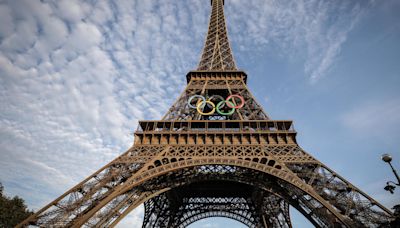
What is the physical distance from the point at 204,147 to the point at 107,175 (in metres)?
6.27

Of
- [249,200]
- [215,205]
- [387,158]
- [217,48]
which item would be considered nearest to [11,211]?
[215,205]

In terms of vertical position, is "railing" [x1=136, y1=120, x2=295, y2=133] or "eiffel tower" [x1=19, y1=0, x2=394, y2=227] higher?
"railing" [x1=136, y1=120, x2=295, y2=133]

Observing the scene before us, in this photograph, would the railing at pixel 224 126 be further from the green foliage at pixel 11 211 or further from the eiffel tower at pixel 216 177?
the green foliage at pixel 11 211

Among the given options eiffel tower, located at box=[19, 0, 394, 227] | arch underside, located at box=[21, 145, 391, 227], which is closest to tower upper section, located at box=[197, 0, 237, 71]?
eiffel tower, located at box=[19, 0, 394, 227]

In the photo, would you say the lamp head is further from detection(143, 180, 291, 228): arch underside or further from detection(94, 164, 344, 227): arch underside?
detection(143, 180, 291, 228): arch underside

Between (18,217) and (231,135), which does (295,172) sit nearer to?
(231,135)

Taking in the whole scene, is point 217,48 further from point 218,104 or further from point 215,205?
point 215,205

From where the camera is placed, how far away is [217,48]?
90.4 feet

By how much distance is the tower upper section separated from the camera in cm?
2497

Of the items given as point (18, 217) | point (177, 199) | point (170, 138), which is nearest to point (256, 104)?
point (170, 138)

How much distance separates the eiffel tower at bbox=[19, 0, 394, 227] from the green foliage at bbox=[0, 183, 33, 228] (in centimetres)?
1426

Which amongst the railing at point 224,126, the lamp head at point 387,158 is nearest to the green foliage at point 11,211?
the railing at point 224,126

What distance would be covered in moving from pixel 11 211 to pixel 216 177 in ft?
73.5

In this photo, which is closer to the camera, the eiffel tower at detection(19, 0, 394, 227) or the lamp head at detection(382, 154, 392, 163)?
the lamp head at detection(382, 154, 392, 163)
